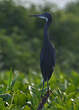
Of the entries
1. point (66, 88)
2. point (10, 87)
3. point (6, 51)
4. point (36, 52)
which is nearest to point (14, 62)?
point (6, 51)

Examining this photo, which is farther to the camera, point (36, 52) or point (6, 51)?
point (36, 52)

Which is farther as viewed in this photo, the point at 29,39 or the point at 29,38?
the point at 29,38

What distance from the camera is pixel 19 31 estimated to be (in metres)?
11.3

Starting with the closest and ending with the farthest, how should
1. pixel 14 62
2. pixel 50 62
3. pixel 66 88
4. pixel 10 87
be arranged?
pixel 50 62 → pixel 10 87 → pixel 66 88 → pixel 14 62

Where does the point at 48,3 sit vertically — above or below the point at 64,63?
above

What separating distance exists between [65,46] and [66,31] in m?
0.57

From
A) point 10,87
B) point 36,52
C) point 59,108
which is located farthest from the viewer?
point 36,52

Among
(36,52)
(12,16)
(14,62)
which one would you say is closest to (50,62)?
(14,62)

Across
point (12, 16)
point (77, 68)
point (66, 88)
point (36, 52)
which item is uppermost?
point (66, 88)

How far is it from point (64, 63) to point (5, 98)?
7552 millimetres

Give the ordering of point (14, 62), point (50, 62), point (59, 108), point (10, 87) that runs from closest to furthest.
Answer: point (50, 62) → point (59, 108) → point (10, 87) → point (14, 62)

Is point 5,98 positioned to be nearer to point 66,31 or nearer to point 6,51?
point 6,51

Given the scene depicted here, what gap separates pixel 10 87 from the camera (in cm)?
395

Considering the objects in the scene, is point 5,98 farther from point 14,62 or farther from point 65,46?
point 65,46
